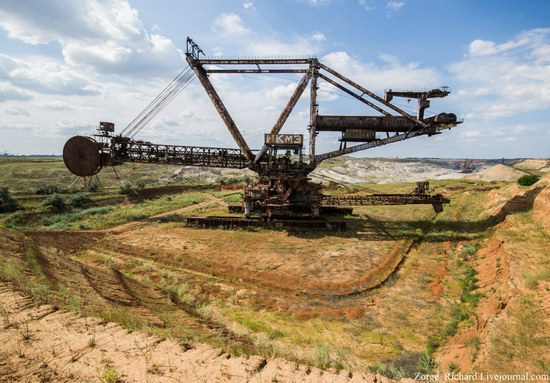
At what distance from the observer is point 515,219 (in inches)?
692

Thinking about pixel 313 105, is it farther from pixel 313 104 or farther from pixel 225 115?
pixel 225 115

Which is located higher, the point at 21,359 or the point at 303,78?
the point at 303,78

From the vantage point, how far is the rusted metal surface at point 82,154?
Answer: 26078 mm

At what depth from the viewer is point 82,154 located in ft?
86.0

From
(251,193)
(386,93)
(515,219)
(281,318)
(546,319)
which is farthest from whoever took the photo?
(251,193)

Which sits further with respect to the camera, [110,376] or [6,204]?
[6,204]

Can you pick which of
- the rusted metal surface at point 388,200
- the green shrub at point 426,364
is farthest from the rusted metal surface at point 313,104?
the green shrub at point 426,364

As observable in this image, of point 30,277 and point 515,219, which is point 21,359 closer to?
point 30,277

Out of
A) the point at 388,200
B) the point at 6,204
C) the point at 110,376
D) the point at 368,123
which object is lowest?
the point at 6,204

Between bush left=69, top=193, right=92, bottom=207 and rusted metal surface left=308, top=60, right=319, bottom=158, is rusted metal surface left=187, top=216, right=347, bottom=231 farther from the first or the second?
bush left=69, top=193, right=92, bottom=207

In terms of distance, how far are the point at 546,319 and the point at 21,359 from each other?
12.6 m

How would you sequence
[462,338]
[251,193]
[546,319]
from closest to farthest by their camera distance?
1. [546,319]
2. [462,338]
3. [251,193]

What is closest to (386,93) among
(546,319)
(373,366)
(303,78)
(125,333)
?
(303,78)

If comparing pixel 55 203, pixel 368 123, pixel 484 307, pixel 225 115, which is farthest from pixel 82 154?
pixel 484 307
